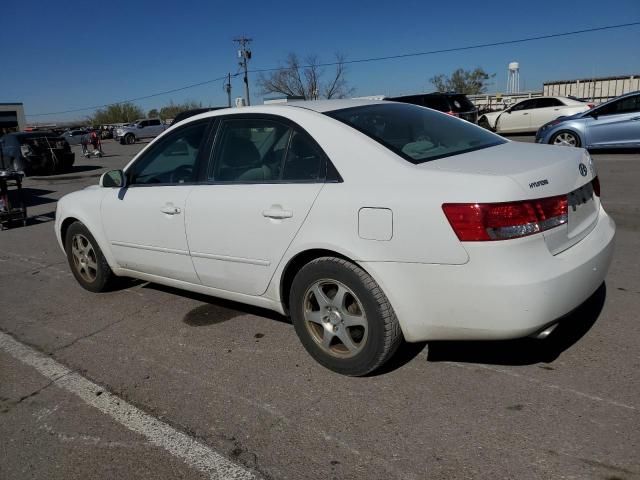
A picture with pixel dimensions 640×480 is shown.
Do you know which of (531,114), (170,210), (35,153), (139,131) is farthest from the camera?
(139,131)

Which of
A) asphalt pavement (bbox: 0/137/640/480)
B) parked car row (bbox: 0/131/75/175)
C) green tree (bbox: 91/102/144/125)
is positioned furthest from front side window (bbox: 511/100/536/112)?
green tree (bbox: 91/102/144/125)

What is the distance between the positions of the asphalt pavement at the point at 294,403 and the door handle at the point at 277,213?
95 centimetres

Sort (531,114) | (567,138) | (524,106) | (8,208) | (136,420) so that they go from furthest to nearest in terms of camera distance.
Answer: (524,106) < (531,114) < (567,138) < (8,208) < (136,420)

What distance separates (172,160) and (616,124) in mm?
11590

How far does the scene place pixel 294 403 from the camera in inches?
117

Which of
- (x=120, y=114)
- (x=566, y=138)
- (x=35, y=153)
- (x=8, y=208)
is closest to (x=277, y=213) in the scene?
(x=8, y=208)

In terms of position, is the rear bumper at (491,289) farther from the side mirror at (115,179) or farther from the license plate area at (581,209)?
the side mirror at (115,179)

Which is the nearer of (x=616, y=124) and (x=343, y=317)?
(x=343, y=317)

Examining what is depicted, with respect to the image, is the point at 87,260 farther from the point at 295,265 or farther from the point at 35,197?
the point at 35,197

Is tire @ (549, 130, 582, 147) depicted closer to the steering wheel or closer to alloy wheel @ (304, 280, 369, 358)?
the steering wheel

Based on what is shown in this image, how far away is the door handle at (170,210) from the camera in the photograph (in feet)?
12.6

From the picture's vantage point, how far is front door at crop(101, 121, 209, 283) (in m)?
3.90

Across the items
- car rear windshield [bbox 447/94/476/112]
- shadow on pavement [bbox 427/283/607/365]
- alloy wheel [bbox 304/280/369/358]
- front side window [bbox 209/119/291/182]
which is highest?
car rear windshield [bbox 447/94/476/112]

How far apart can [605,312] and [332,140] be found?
2336mm
